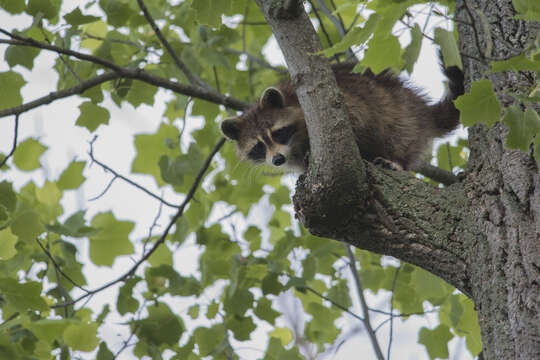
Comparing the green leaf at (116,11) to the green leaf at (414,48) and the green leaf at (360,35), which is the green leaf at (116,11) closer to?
the green leaf at (360,35)

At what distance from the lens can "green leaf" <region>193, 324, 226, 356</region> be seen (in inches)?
151

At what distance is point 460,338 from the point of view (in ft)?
14.0

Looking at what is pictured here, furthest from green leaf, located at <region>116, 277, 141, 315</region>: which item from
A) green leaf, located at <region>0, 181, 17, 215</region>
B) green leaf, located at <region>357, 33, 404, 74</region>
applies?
green leaf, located at <region>357, 33, 404, 74</region>

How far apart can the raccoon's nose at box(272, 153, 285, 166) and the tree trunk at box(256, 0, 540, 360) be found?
5.46 feet

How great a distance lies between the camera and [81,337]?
8.45 feet

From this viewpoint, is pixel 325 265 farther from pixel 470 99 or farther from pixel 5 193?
pixel 470 99

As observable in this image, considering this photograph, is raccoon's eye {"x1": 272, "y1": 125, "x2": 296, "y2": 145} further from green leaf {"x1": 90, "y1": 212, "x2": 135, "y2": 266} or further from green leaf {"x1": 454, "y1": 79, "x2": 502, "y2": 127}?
green leaf {"x1": 454, "y1": 79, "x2": 502, "y2": 127}

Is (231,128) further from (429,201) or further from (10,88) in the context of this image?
(429,201)

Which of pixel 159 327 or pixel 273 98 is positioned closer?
pixel 159 327

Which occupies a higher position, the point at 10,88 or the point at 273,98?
the point at 273,98

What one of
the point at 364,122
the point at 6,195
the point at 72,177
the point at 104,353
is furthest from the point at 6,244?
the point at 364,122

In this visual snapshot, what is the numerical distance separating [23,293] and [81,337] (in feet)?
1.18

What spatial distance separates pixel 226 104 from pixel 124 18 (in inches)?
36.5

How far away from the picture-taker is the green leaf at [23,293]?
104 inches
